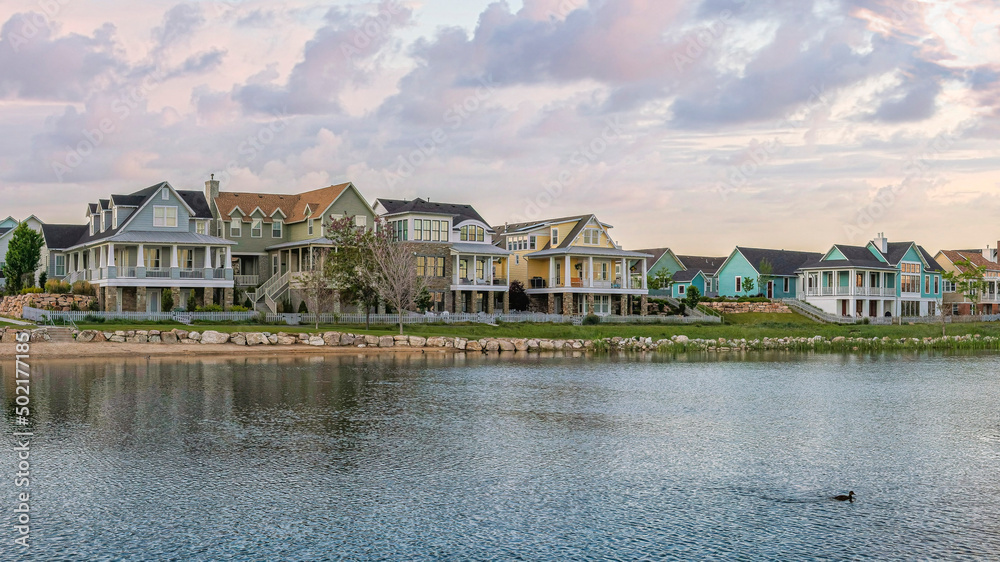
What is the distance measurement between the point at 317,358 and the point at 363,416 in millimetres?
21368

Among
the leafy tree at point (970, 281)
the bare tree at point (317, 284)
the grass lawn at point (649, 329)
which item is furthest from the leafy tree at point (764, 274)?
the bare tree at point (317, 284)

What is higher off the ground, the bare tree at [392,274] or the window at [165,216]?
the window at [165,216]

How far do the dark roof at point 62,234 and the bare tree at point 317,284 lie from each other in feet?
67.2

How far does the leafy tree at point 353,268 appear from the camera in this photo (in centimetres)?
5559

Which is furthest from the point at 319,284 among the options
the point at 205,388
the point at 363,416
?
the point at 363,416

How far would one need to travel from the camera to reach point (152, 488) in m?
16.8

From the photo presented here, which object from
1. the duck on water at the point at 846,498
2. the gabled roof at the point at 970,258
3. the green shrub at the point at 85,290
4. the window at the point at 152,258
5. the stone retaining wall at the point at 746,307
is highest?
the gabled roof at the point at 970,258

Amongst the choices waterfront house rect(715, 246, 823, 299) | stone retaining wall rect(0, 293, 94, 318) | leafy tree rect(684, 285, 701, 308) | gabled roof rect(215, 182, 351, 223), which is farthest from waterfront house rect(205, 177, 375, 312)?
waterfront house rect(715, 246, 823, 299)

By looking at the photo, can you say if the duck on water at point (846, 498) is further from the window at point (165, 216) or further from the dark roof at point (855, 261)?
the dark roof at point (855, 261)

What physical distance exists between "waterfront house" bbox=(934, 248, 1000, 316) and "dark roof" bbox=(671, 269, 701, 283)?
26494mm

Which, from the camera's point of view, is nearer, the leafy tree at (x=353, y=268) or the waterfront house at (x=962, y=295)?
the leafy tree at (x=353, y=268)

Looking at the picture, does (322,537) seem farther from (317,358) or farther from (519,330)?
(519,330)

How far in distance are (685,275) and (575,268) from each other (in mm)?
29822

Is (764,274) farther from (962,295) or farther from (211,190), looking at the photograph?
(211,190)
